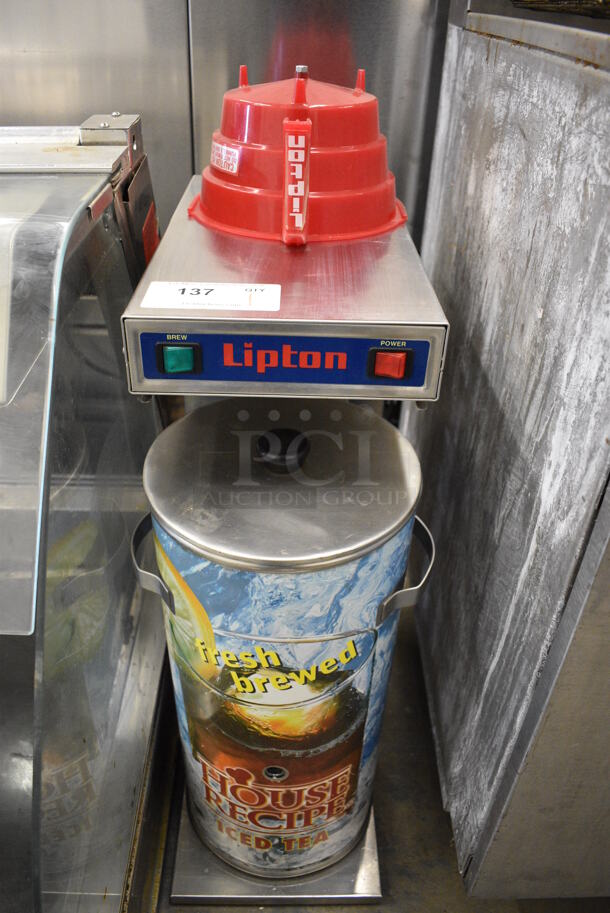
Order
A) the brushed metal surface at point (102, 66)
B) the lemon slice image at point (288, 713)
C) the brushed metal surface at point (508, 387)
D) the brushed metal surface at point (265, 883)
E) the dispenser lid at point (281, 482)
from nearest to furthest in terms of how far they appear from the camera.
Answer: the brushed metal surface at point (508, 387) → the dispenser lid at point (281, 482) → the lemon slice image at point (288, 713) → the brushed metal surface at point (265, 883) → the brushed metal surface at point (102, 66)

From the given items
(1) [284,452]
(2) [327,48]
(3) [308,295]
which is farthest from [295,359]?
(2) [327,48]

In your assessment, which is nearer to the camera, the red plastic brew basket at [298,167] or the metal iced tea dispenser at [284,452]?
the metal iced tea dispenser at [284,452]

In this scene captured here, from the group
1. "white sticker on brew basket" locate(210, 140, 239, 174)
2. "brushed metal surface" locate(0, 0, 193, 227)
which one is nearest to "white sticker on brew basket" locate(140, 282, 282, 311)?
"white sticker on brew basket" locate(210, 140, 239, 174)

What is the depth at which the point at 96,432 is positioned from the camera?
1.11 metres

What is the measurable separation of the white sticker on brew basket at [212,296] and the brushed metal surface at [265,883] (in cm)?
108

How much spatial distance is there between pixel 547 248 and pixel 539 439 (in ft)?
0.87

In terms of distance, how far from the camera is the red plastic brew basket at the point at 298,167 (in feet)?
3.40

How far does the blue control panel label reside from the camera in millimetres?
885

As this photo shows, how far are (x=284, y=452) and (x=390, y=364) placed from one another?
0.83 ft

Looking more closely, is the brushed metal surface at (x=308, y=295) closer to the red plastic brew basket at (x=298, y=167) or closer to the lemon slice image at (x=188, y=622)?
the red plastic brew basket at (x=298, y=167)

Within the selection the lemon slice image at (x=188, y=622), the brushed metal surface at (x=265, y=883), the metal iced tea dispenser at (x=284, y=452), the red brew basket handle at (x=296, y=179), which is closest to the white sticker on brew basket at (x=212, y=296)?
the metal iced tea dispenser at (x=284, y=452)

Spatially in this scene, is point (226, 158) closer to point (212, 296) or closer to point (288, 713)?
point (212, 296)

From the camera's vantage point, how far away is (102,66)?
1.50m

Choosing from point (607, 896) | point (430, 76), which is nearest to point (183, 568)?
point (607, 896)
